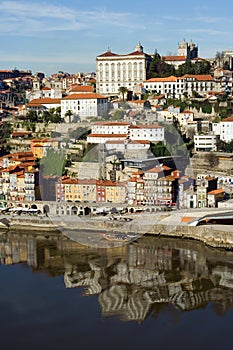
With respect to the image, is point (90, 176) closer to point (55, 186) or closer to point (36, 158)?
point (55, 186)

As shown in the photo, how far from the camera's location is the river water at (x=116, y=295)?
18.2 ft

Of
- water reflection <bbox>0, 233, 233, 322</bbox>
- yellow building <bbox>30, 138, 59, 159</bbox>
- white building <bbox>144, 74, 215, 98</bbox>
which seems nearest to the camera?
water reflection <bbox>0, 233, 233, 322</bbox>

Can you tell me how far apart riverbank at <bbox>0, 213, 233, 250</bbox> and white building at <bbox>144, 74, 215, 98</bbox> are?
25.8 feet

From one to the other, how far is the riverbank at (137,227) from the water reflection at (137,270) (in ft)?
0.65

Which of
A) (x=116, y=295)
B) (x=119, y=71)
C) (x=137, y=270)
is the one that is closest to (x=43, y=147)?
(x=119, y=71)

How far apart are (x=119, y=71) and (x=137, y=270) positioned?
1155cm

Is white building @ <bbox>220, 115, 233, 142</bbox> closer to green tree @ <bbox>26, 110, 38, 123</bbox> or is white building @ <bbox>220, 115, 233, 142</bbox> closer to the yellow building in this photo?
the yellow building

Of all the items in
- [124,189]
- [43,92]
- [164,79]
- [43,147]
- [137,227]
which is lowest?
[137,227]

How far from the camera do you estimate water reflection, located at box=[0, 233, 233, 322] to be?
255 inches

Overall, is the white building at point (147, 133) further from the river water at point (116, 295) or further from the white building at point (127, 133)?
the river water at point (116, 295)

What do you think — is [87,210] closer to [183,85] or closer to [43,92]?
[183,85]

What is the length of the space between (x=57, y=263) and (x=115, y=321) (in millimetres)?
2287

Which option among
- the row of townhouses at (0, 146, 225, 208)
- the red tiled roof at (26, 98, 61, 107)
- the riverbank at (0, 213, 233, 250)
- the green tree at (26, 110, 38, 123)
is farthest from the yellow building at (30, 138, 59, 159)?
the riverbank at (0, 213, 233, 250)

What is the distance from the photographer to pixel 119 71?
18.3m
